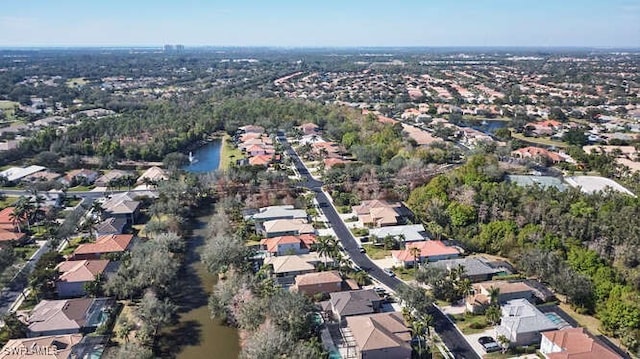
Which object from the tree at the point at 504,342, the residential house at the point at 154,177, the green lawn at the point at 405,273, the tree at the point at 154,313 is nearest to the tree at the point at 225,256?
the tree at the point at 154,313

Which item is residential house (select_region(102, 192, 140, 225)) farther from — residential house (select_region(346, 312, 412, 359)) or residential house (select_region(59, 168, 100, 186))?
residential house (select_region(346, 312, 412, 359))

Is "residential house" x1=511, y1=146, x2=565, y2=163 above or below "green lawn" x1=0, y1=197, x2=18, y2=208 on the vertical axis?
above

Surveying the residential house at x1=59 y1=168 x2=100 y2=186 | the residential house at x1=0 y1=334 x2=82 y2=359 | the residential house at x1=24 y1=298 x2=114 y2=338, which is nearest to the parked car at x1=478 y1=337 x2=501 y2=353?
the residential house at x1=0 y1=334 x2=82 y2=359

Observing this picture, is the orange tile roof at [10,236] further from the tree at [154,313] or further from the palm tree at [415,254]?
the palm tree at [415,254]

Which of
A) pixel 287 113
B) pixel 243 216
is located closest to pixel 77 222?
pixel 243 216

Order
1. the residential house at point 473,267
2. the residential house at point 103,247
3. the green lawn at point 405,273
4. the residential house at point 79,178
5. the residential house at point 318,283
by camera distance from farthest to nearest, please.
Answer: the residential house at point 79,178 < the residential house at point 103,247 < the green lawn at point 405,273 < the residential house at point 473,267 < the residential house at point 318,283

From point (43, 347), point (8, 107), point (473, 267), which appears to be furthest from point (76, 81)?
point (473, 267)

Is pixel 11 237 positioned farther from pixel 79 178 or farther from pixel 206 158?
pixel 206 158
